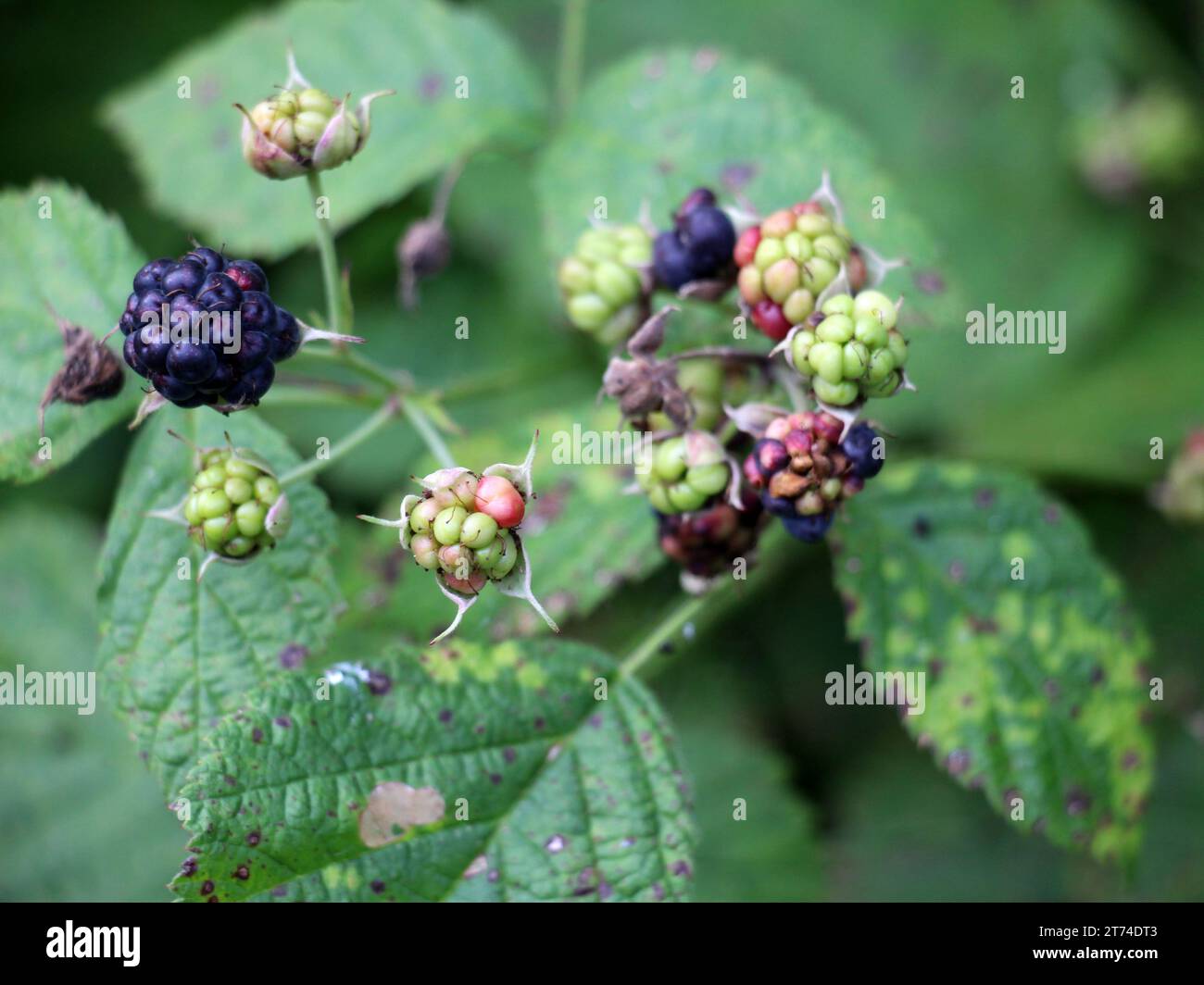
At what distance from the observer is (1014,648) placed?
9.60 ft

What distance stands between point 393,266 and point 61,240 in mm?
1907

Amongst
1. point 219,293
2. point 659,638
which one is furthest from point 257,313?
point 659,638

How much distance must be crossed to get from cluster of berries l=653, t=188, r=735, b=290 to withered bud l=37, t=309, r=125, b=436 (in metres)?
1.23

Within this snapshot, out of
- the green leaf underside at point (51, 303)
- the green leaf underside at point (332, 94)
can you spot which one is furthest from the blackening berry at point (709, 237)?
the green leaf underside at point (51, 303)

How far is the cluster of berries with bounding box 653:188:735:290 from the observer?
8.01 ft

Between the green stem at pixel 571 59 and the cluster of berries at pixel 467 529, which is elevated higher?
the green stem at pixel 571 59

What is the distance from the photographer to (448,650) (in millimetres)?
2652

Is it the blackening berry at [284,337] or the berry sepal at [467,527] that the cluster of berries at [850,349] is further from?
the blackening berry at [284,337]

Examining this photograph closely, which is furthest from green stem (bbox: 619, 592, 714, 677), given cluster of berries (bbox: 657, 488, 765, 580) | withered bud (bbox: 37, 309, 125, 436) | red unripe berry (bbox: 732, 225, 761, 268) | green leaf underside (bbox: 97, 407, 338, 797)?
withered bud (bbox: 37, 309, 125, 436)

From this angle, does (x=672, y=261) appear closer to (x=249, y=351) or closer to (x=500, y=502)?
(x=500, y=502)

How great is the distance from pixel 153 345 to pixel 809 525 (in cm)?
126

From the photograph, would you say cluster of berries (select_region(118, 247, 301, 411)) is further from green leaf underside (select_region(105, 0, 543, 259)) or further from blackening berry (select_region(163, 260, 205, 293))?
green leaf underside (select_region(105, 0, 543, 259))

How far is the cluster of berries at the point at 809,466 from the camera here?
2.19 meters
